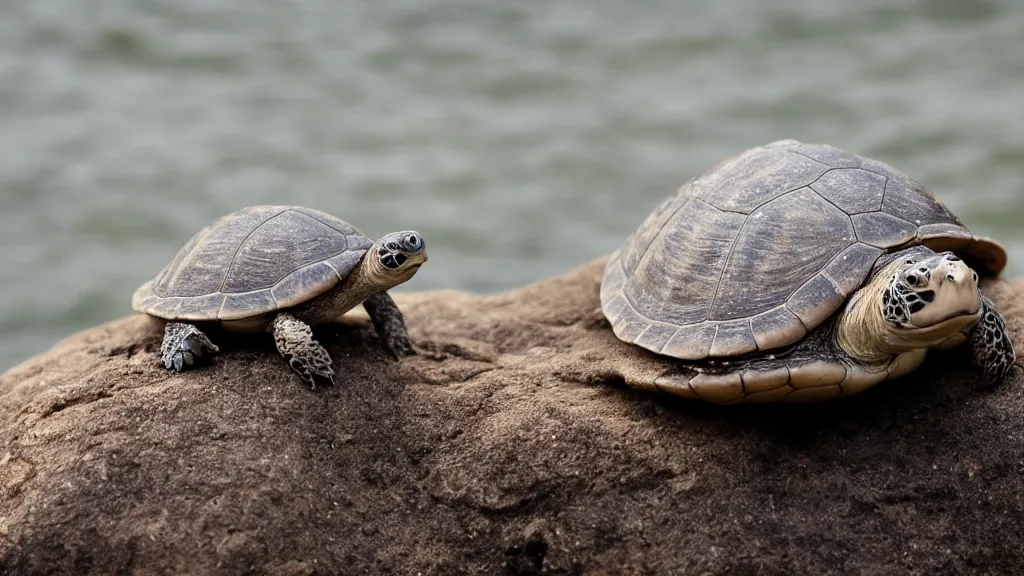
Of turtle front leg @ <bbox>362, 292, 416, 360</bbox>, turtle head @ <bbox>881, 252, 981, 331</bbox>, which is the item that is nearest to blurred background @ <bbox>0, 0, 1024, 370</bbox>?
turtle front leg @ <bbox>362, 292, 416, 360</bbox>

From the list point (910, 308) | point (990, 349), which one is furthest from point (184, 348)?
point (990, 349)

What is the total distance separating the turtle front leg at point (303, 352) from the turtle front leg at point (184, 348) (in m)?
0.34

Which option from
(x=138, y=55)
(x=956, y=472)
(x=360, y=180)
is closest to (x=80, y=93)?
(x=138, y=55)

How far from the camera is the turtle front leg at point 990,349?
14.3 ft

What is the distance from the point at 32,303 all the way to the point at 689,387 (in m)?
7.79

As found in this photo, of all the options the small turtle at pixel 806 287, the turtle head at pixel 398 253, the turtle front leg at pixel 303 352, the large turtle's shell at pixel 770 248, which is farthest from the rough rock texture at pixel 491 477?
the turtle head at pixel 398 253

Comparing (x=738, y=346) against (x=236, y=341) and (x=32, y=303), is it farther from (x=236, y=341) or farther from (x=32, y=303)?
(x=32, y=303)

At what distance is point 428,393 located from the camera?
467 cm

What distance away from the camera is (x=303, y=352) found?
4453 mm

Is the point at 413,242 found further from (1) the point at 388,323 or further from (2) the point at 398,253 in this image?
(1) the point at 388,323

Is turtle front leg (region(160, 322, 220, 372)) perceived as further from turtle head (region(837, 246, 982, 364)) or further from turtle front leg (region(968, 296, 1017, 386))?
turtle front leg (region(968, 296, 1017, 386))

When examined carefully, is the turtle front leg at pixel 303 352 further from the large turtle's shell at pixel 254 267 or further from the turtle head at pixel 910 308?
the turtle head at pixel 910 308

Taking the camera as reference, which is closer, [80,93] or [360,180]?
[360,180]

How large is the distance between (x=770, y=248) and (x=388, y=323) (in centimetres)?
194
